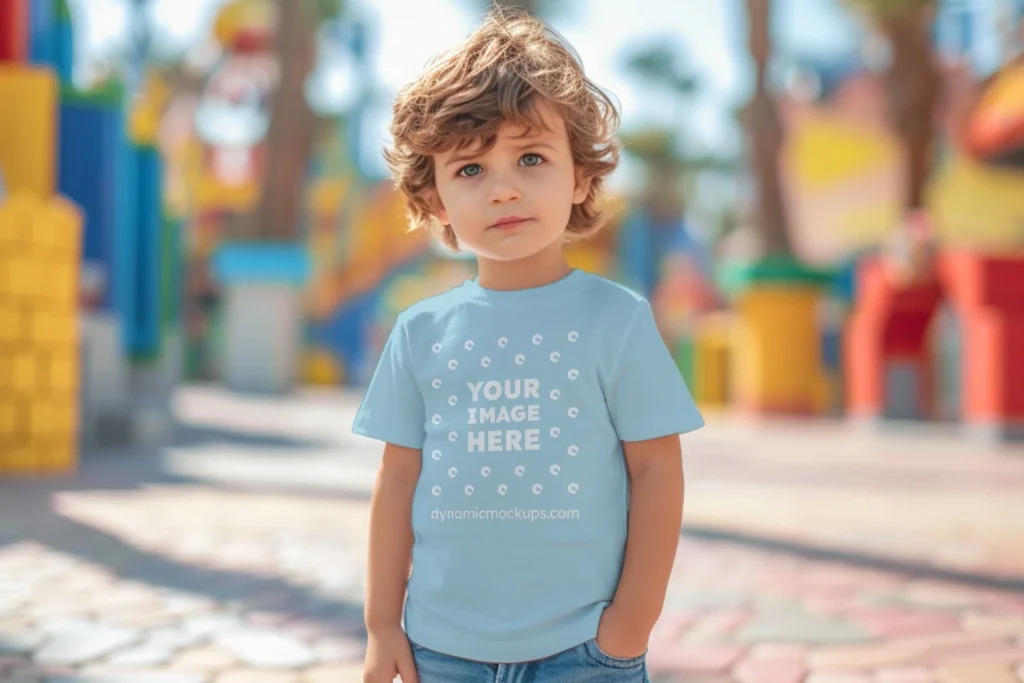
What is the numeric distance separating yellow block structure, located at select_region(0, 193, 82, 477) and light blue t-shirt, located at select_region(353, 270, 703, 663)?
17.7 feet

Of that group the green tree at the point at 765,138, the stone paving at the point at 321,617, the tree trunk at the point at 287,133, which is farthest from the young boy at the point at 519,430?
the tree trunk at the point at 287,133

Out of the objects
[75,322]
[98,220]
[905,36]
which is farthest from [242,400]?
[905,36]

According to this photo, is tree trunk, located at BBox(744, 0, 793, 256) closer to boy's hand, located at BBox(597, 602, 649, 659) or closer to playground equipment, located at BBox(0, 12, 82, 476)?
playground equipment, located at BBox(0, 12, 82, 476)

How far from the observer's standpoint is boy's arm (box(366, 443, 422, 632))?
152 centimetres

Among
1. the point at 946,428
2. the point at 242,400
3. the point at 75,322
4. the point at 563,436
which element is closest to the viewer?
the point at 563,436

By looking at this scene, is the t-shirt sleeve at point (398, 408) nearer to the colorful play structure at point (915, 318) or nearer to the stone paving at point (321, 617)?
the stone paving at point (321, 617)

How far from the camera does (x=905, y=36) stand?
1778 centimetres

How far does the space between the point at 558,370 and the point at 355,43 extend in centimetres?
2705

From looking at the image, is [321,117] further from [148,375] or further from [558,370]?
[558,370]

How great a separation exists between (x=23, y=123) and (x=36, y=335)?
196 cm

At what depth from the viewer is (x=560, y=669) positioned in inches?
55.2

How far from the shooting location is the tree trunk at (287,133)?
16562mm

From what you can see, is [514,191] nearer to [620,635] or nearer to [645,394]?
[645,394]

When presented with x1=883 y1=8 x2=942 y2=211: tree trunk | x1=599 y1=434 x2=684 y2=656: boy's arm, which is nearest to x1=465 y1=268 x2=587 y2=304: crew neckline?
x1=599 y1=434 x2=684 y2=656: boy's arm
